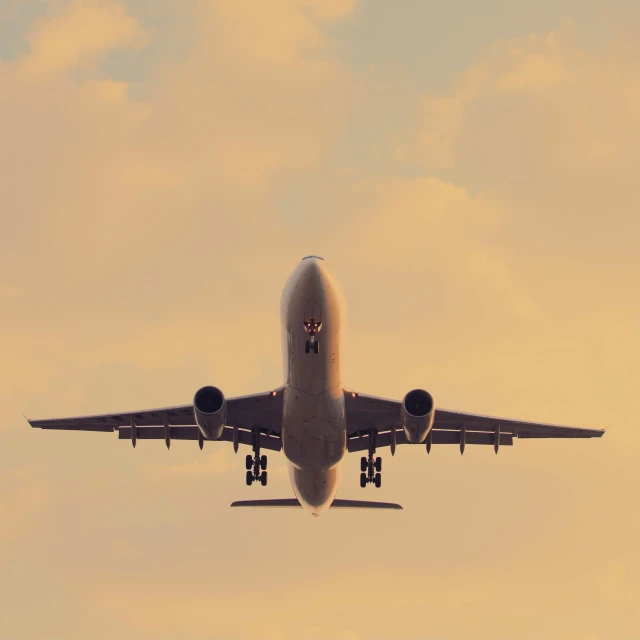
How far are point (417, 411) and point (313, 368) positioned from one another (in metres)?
3.40

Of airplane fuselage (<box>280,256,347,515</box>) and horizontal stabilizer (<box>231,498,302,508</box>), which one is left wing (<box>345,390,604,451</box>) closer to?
airplane fuselage (<box>280,256,347,515</box>)

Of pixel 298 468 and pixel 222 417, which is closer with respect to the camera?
pixel 222 417

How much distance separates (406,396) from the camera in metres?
28.7

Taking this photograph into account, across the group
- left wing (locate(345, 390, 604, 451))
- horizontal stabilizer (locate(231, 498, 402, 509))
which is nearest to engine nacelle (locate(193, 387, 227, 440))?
left wing (locate(345, 390, 604, 451))

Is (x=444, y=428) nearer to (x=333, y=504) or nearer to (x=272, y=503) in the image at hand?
(x=333, y=504)

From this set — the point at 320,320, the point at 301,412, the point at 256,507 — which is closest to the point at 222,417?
the point at 301,412

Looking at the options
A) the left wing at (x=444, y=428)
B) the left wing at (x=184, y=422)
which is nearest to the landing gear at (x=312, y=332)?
the left wing at (x=184, y=422)

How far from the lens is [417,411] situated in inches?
1126

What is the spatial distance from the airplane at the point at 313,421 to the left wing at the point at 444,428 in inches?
1.3

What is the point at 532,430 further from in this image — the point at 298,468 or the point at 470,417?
the point at 298,468

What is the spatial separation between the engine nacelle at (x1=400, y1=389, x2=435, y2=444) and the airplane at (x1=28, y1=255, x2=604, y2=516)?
0.03 m

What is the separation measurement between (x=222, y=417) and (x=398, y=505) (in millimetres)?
8364

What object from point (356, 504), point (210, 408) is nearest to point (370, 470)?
point (356, 504)

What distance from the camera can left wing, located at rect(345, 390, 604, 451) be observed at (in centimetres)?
3161
